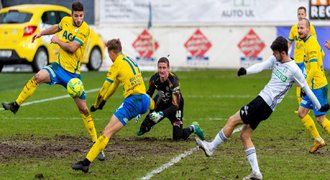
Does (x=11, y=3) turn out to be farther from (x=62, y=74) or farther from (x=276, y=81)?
(x=276, y=81)

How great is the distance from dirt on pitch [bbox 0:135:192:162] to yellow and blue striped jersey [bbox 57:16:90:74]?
1288 mm

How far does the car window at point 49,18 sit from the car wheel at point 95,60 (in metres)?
1.79

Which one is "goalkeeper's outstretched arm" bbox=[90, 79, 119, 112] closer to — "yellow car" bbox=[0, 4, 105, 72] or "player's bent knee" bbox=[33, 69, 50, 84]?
"player's bent knee" bbox=[33, 69, 50, 84]

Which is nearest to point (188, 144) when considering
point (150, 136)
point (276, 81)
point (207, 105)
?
point (150, 136)

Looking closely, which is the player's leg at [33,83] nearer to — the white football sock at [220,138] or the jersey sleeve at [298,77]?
the white football sock at [220,138]

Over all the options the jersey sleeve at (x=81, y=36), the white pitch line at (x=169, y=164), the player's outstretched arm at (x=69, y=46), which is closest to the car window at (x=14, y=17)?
the jersey sleeve at (x=81, y=36)

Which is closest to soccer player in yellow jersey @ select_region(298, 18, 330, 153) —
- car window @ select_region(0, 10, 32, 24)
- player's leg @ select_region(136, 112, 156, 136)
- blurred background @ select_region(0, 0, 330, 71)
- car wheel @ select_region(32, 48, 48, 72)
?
player's leg @ select_region(136, 112, 156, 136)

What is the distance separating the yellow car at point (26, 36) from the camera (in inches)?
1217

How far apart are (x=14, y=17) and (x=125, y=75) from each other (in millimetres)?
19644

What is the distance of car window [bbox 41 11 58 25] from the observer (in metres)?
32.0

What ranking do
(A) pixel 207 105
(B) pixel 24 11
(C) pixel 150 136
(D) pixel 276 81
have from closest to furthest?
(D) pixel 276 81 < (C) pixel 150 136 < (A) pixel 207 105 < (B) pixel 24 11

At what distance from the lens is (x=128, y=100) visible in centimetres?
1285

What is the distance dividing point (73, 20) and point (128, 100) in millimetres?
2558

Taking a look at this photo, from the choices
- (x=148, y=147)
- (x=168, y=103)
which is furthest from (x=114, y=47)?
(x=168, y=103)
